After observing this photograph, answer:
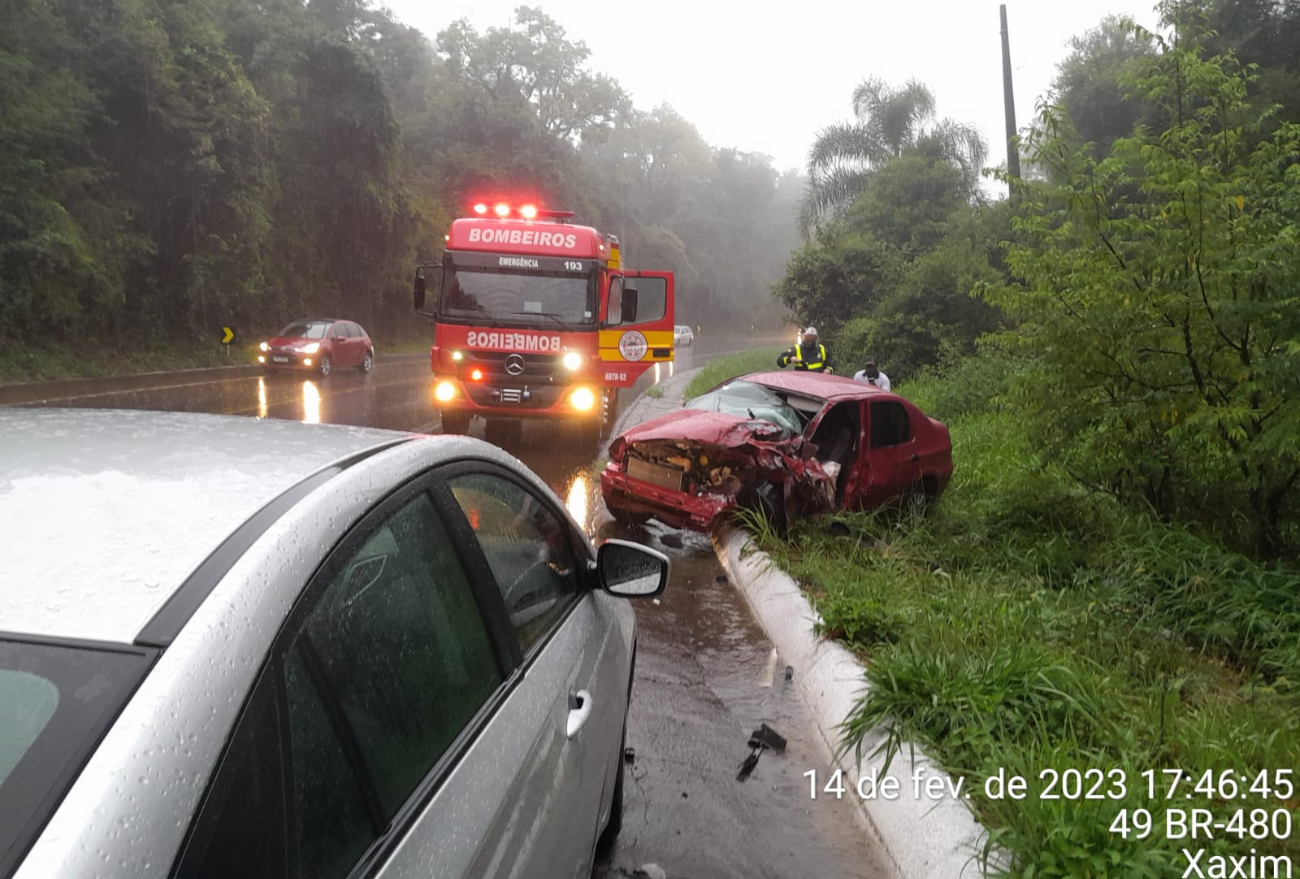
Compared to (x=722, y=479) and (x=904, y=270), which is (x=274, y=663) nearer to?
(x=722, y=479)

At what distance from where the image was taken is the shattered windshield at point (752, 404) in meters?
8.81

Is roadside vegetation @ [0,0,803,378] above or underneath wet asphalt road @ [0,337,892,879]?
above

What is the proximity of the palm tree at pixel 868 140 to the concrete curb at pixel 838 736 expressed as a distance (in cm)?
2809

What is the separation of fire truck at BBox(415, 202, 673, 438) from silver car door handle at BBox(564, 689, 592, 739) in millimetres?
9927

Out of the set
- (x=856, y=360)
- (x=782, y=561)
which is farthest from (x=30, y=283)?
(x=782, y=561)

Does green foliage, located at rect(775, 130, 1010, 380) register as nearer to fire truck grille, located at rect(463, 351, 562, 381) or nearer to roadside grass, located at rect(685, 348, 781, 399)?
roadside grass, located at rect(685, 348, 781, 399)

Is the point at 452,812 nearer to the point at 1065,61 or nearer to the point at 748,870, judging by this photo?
the point at 748,870

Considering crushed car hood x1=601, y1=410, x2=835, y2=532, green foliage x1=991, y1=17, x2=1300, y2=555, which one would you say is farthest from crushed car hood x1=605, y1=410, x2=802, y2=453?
green foliage x1=991, y1=17, x2=1300, y2=555

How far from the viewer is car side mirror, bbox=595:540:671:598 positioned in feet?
10.1

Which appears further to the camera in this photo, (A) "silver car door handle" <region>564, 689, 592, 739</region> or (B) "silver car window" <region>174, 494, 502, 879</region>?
(A) "silver car door handle" <region>564, 689, 592, 739</region>

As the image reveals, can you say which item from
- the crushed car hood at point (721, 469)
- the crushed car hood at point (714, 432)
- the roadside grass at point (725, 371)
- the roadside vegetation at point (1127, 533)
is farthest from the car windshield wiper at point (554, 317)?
the roadside grass at point (725, 371)

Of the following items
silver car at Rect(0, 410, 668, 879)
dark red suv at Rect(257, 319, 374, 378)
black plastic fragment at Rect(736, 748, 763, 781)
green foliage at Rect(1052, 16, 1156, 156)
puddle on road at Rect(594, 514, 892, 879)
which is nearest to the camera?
silver car at Rect(0, 410, 668, 879)

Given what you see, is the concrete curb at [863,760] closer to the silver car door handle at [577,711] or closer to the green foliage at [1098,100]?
the silver car door handle at [577,711]

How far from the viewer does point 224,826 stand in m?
1.23
